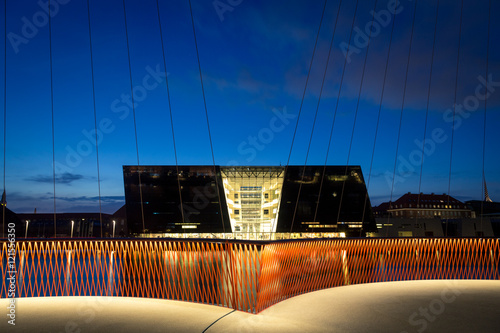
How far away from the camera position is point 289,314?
24.8 ft

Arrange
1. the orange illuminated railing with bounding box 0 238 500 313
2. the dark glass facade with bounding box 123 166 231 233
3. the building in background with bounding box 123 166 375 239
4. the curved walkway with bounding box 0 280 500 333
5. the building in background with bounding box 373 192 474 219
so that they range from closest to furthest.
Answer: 1. the curved walkway with bounding box 0 280 500 333
2. the orange illuminated railing with bounding box 0 238 500 313
3. the building in background with bounding box 123 166 375 239
4. the dark glass facade with bounding box 123 166 231 233
5. the building in background with bounding box 373 192 474 219

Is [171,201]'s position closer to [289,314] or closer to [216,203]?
[216,203]

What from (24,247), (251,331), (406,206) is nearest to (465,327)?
(251,331)

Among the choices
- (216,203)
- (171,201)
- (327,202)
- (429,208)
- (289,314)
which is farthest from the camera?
(429,208)

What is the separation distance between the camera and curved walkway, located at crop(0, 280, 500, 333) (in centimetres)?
656

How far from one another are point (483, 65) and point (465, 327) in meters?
20.1

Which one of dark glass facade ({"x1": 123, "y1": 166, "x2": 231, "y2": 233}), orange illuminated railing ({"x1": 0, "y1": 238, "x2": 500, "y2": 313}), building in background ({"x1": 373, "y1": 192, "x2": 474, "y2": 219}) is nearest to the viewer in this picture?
orange illuminated railing ({"x1": 0, "y1": 238, "x2": 500, "y2": 313})

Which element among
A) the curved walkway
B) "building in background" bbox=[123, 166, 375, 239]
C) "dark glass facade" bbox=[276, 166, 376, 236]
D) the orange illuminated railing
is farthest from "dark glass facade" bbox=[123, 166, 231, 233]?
the curved walkway

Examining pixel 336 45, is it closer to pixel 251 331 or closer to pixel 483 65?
pixel 483 65

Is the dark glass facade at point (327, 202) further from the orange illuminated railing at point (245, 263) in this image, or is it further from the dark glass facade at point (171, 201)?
the orange illuminated railing at point (245, 263)

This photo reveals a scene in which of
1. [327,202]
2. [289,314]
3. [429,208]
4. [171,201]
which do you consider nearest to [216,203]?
[171,201]

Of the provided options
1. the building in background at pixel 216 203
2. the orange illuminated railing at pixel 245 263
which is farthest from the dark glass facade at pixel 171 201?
the orange illuminated railing at pixel 245 263

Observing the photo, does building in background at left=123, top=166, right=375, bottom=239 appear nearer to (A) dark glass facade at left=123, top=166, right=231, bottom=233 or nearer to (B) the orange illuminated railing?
(A) dark glass facade at left=123, top=166, right=231, bottom=233

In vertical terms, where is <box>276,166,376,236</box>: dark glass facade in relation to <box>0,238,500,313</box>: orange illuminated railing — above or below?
above
